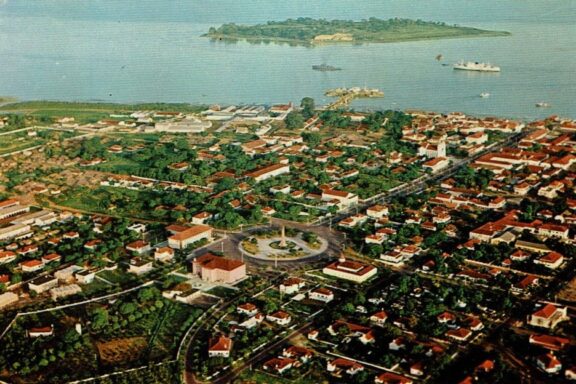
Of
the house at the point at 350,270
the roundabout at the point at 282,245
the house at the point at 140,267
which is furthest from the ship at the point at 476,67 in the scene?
the house at the point at 140,267

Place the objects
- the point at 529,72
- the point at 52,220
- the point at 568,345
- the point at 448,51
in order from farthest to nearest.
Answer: the point at 448,51 < the point at 529,72 < the point at 52,220 < the point at 568,345

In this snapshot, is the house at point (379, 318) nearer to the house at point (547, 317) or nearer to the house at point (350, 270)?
the house at point (350, 270)

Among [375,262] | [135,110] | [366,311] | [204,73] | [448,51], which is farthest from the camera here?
[448,51]

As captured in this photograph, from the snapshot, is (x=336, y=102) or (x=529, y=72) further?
(x=529, y=72)

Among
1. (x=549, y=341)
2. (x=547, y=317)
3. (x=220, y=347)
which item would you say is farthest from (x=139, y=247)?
(x=549, y=341)

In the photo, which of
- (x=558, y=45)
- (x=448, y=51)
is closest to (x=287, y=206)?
(x=448, y=51)

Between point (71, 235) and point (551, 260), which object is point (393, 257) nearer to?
point (551, 260)

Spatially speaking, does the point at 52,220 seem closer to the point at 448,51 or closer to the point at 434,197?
the point at 434,197
